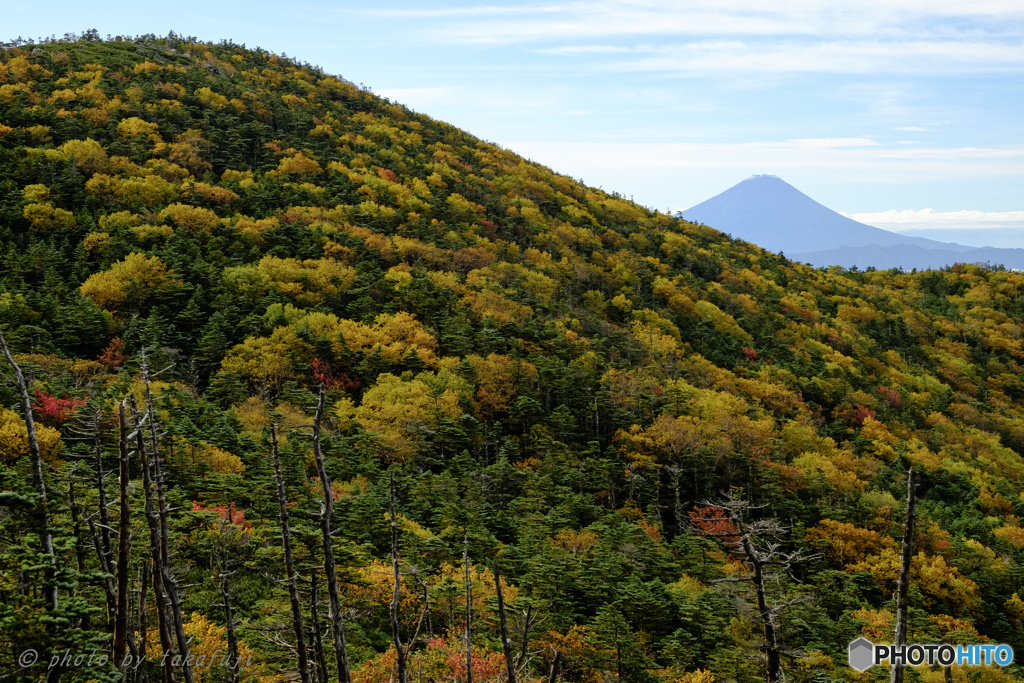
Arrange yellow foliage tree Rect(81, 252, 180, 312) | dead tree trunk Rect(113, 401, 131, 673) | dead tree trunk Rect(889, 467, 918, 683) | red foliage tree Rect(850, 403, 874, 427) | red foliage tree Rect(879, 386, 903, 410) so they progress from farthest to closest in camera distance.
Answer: red foliage tree Rect(879, 386, 903, 410)
red foliage tree Rect(850, 403, 874, 427)
yellow foliage tree Rect(81, 252, 180, 312)
dead tree trunk Rect(889, 467, 918, 683)
dead tree trunk Rect(113, 401, 131, 673)

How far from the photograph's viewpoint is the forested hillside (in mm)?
20500

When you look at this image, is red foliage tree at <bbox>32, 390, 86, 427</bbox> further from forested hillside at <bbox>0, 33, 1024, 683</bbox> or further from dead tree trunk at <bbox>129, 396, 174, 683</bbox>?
dead tree trunk at <bbox>129, 396, 174, 683</bbox>

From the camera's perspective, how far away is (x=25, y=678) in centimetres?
1232

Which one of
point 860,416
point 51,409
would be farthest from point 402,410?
point 860,416

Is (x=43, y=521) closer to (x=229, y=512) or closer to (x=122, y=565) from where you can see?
(x=122, y=565)

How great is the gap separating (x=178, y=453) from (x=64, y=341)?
937 inches

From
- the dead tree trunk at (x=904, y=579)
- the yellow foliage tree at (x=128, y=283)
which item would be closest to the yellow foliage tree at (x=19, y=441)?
the yellow foliage tree at (x=128, y=283)

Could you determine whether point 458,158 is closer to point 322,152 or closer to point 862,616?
point 322,152

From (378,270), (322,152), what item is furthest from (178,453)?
(322,152)

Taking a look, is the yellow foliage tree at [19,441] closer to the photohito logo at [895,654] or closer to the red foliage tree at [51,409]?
the red foliage tree at [51,409]

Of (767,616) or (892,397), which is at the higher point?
(767,616)

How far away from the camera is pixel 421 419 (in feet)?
174

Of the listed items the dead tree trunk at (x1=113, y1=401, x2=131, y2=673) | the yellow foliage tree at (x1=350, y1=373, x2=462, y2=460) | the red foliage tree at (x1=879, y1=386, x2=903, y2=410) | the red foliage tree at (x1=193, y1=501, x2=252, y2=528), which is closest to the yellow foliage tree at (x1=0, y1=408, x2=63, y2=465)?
the red foliage tree at (x1=193, y1=501, x2=252, y2=528)

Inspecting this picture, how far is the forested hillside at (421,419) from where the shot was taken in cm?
2050
